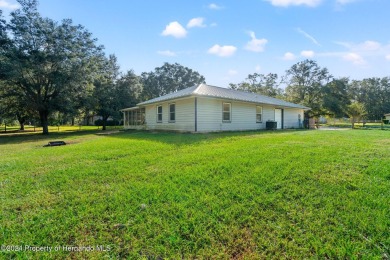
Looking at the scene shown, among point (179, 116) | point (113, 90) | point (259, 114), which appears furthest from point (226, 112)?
point (113, 90)

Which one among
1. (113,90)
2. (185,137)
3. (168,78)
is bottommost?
(185,137)

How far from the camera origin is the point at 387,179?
3.85 m

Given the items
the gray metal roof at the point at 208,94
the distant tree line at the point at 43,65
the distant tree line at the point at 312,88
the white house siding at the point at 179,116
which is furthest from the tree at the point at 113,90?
the distant tree line at the point at 312,88

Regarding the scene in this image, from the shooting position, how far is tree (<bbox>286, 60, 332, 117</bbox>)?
3788 cm

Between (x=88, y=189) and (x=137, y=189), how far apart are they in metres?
0.95

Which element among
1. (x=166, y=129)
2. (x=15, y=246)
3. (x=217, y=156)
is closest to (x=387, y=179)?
(x=217, y=156)

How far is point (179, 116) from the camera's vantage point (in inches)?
572

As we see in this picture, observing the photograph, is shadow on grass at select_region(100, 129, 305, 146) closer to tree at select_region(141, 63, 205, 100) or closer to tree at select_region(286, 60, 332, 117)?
tree at select_region(286, 60, 332, 117)

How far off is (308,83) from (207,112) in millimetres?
33469

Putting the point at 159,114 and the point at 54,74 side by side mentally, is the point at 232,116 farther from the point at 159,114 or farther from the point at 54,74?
the point at 54,74

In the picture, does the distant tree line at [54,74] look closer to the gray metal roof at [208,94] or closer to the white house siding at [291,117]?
the white house siding at [291,117]

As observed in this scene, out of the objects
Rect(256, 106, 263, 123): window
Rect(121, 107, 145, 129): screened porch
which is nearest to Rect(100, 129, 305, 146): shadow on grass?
Rect(256, 106, 263, 123): window

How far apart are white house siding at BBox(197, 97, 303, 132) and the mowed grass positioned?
27.6 feet

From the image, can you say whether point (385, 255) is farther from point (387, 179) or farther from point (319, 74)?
point (319, 74)
